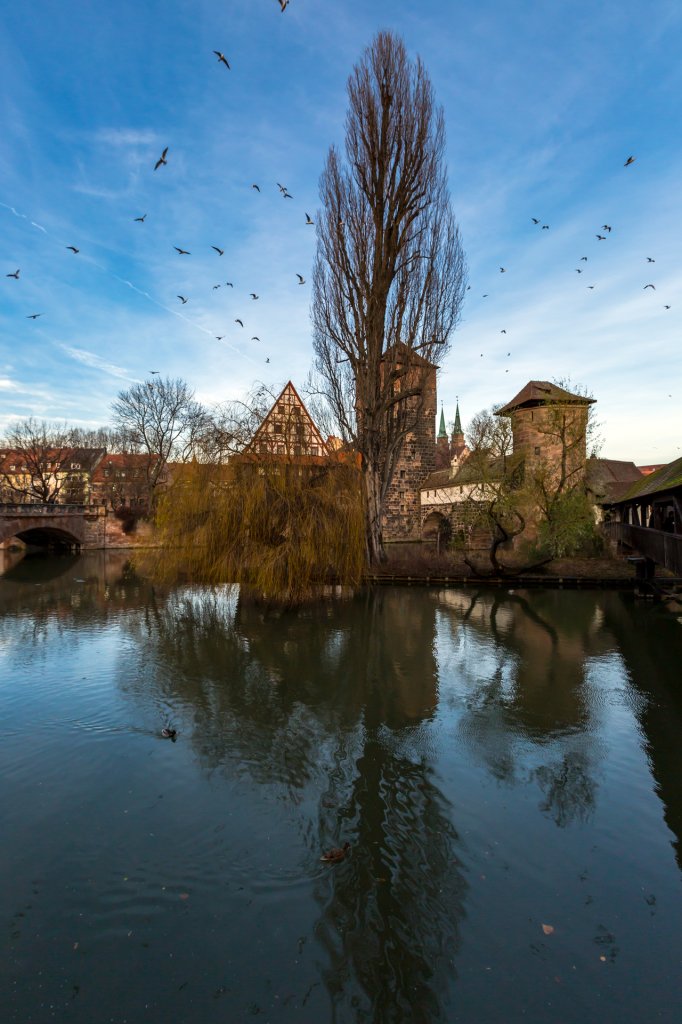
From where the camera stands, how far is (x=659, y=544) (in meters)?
11.9

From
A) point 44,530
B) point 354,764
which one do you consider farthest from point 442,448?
point 354,764

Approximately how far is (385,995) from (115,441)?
43.7m

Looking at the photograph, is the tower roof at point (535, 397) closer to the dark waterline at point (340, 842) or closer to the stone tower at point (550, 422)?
the stone tower at point (550, 422)

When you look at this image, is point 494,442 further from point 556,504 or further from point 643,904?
point 643,904

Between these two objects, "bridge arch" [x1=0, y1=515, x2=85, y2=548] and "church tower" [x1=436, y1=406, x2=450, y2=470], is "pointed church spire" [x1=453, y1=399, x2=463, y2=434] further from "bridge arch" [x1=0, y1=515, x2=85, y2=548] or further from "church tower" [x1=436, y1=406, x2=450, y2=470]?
"bridge arch" [x1=0, y1=515, x2=85, y2=548]

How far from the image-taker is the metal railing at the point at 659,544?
10.2 m

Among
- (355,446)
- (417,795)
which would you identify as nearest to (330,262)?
(355,446)

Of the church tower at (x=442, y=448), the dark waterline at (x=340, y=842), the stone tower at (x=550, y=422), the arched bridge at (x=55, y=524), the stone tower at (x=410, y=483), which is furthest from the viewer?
the church tower at (x=442, y=448)

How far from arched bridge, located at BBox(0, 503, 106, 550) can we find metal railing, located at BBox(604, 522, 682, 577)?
27.5 meters

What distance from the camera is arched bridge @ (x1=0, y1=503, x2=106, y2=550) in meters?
27.2

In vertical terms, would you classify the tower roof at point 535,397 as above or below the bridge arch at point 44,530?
above

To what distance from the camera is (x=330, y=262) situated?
56.3 ft

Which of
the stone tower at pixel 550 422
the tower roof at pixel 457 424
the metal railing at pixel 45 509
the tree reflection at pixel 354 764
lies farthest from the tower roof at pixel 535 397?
the tower roof at pixel 457 424

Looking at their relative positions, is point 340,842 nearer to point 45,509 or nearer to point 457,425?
point 45,509
